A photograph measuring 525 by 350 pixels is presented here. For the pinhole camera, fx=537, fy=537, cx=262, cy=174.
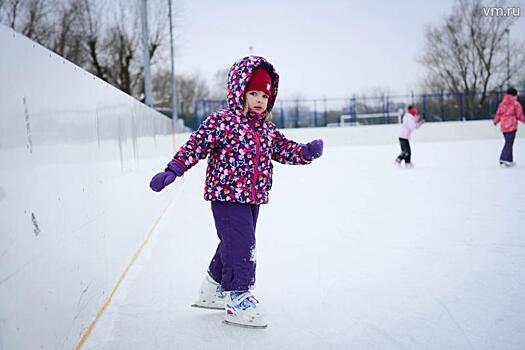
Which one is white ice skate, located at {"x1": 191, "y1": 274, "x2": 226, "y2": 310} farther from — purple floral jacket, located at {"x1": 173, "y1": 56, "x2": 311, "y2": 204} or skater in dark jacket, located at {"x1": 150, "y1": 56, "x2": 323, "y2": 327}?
purple floral jacket, located at {"x1": 173, "y1": 56, "x2": 311, "y2": 204}

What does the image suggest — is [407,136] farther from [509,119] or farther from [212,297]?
[212,297]

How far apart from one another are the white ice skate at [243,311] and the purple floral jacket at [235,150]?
41 centimetres

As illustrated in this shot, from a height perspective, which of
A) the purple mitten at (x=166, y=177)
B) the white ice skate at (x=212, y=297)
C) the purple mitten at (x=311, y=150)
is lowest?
the white ice skate at (x=212, y=297)

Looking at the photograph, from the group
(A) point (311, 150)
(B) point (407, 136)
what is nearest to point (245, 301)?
(A) point (311, 150)

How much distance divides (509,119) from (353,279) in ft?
23.6

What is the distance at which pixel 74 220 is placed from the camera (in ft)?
6.40

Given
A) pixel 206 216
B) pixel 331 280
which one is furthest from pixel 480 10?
pixel 331 280

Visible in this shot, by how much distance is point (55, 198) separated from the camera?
1.74m

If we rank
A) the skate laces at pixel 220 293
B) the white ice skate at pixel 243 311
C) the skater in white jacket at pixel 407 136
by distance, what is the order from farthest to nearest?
the skater in white jacket at pixel 407 136, the skate laces at pixel 220 293, the white ice skate at pixel 243 311

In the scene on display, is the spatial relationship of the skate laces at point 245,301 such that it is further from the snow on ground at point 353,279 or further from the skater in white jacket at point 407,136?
the skater in white jacket at point 407,136

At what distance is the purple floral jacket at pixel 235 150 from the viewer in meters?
2.24

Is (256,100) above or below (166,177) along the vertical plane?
above

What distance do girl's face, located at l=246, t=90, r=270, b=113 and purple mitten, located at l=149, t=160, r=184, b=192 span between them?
0.42 metres

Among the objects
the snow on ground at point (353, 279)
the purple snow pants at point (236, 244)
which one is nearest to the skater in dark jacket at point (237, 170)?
the purple snow pants at point (236, 244)
